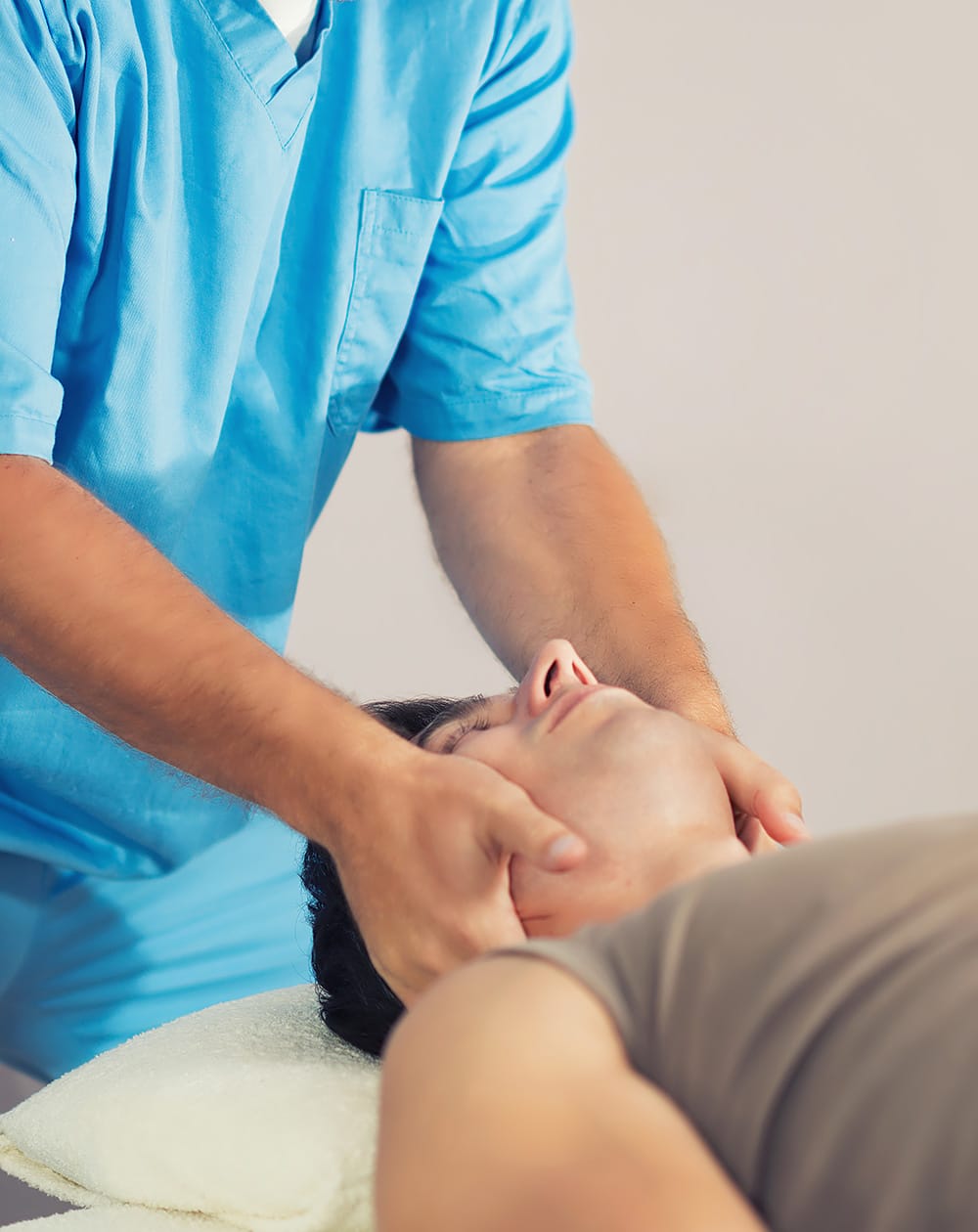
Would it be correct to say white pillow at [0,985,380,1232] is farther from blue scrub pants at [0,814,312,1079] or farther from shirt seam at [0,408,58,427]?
shirt seam at [0,408,58,427]

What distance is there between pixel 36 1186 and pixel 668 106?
5.42 feet

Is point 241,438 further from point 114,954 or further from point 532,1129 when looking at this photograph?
point 532,1129

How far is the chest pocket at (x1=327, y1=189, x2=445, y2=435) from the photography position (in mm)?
1307

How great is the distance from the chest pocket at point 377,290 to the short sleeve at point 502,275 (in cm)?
5

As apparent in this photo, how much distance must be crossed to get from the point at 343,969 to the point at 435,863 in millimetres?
329

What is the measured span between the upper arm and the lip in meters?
0.46

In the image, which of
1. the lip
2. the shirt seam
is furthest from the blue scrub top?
the lip

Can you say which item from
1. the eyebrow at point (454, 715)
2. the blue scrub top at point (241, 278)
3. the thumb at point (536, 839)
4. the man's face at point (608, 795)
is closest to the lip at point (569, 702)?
the man's face at point (608, 795)

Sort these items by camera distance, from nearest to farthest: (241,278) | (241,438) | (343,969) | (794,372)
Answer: (343,969) → (241,278) → (241,438) → (794,372)

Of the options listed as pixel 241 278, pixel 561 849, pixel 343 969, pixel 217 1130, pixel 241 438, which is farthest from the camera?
pixel 241 438

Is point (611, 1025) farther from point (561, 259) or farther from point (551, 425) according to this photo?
point (561, 259)

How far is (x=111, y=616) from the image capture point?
3.00ft

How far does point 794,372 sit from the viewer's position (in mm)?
2029

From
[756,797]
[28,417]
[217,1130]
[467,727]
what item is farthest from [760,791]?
[28,417]
